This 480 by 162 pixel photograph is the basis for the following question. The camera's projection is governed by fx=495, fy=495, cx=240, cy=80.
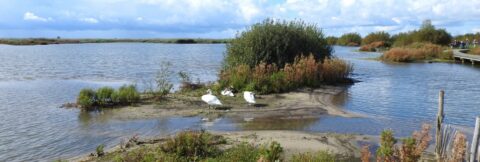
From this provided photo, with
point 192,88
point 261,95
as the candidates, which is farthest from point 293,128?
point 192,88

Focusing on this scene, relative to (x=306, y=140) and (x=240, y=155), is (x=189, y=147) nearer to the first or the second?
(x=240, y=155)

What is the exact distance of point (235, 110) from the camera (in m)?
16.4

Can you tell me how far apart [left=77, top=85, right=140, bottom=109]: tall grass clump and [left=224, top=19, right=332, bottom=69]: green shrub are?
738 cm

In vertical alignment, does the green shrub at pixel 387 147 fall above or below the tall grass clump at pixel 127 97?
above

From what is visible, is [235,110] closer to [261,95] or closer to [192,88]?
[261,95]

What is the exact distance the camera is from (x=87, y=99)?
17047 mm

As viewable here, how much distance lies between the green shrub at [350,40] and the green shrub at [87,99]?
334 feet

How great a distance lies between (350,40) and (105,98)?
10359 cm

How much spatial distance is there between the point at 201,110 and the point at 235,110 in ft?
3.71

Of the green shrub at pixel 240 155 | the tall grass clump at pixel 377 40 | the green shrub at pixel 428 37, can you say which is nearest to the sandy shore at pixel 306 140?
the green shrub at pixel 240 155

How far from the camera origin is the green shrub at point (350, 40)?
376ft

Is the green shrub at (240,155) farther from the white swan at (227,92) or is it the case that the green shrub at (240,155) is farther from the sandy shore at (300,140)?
the white swan at (227,92)

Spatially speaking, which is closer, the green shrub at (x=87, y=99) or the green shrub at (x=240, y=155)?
the green shrub at (x=240, y=155)

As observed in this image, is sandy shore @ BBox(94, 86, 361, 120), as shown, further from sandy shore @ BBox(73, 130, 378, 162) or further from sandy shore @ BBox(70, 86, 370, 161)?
sandy shore @ BBox(73, 130, 378, 162)
